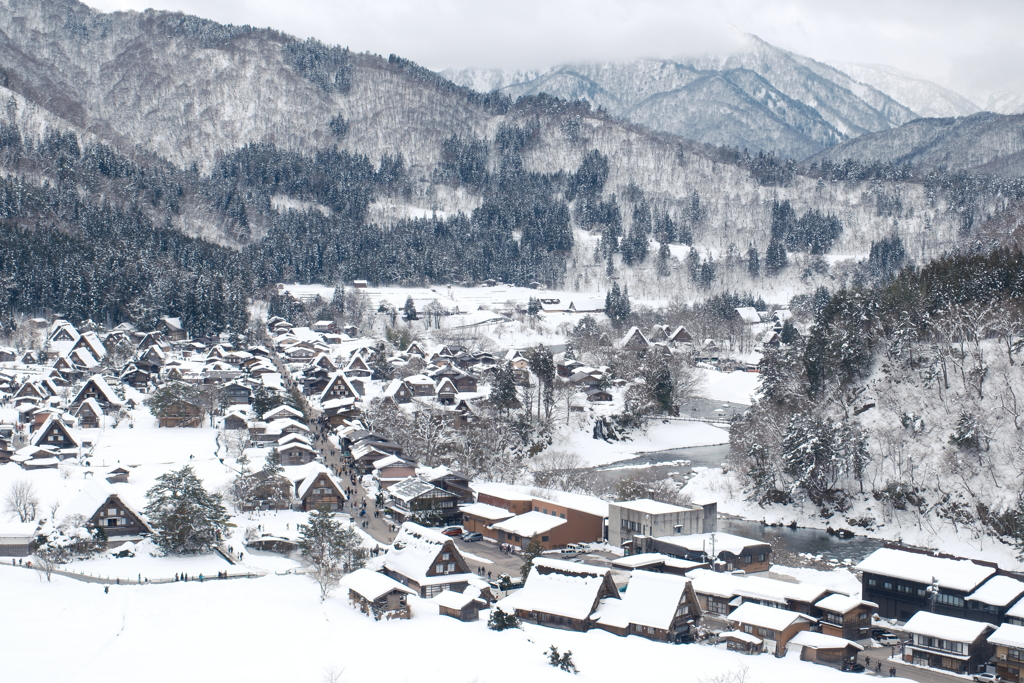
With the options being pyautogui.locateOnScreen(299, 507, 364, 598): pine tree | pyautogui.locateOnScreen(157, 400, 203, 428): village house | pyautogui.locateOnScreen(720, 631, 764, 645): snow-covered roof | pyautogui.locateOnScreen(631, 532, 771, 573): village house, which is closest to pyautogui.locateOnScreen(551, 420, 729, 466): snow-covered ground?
pyautogui.locateOnScreen(631, 532, 771, 573): village house

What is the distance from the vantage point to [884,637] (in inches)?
974

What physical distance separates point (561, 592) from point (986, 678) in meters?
9.98

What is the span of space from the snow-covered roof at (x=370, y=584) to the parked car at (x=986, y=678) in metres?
13.5

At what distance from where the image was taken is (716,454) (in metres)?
46.6

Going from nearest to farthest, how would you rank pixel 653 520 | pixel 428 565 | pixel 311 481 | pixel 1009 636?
pixel 1009 636 → pixel 428 565 → pixel 653 520 → pixel 311 481

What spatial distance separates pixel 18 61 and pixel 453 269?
104128mm

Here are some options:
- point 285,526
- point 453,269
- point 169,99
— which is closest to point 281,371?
point 285,526

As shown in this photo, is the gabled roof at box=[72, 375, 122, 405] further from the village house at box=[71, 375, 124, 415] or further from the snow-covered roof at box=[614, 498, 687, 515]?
the snow-covered roof at box=[614, 498, 687, 515]

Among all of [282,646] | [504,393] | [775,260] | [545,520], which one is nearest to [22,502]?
[282,646]

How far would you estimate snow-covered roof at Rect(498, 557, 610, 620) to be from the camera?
79.8 ft

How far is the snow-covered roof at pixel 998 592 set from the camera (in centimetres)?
2477

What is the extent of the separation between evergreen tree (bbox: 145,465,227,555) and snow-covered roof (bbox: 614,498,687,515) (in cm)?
1306

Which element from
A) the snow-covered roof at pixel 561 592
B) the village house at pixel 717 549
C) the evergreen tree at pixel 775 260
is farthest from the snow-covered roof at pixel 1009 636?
the evergreen tree at pixel 775 260

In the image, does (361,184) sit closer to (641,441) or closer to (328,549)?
(641,441)
